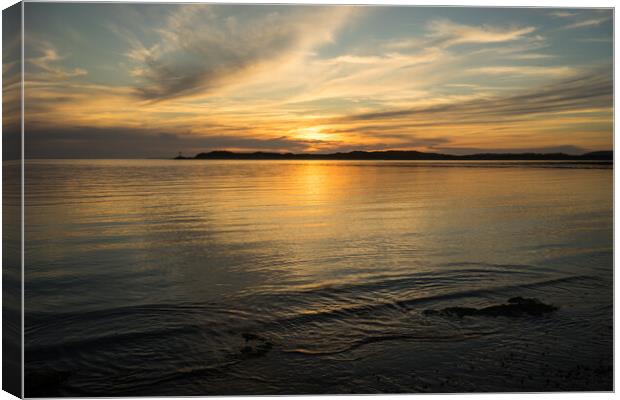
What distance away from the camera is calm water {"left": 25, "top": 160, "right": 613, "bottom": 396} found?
4.69 m

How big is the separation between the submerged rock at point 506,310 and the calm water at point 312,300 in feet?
0.37

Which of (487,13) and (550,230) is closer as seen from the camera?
(487,13)

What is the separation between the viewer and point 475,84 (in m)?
6.91

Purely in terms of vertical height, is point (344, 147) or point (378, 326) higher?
point (344, 147)

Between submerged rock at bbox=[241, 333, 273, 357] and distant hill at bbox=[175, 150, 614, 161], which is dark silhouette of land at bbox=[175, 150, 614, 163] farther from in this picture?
submerged rock at bbox=[241, 333, 273, 357]

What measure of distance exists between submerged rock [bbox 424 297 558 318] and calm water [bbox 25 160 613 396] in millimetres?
113

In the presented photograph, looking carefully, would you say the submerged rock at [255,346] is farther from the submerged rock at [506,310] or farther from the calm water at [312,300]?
the submerged rock at [506,310]

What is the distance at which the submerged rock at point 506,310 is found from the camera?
5.52 meters

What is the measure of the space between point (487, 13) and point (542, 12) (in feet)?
1.95

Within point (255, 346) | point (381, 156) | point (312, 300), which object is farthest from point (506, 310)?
point (381, 156)

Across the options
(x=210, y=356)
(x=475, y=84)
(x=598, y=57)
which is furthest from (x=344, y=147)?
(x=210, y=356)

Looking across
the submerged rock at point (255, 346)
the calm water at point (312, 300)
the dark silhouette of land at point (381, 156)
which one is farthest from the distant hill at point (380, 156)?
the submerged rock at point (255, 346)

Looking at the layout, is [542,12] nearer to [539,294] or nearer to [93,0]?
[539,294]

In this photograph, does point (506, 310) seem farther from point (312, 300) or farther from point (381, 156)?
point (381, 156)
